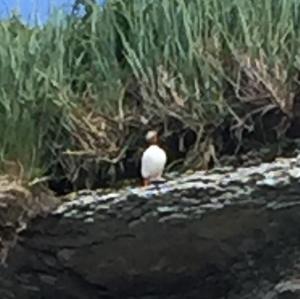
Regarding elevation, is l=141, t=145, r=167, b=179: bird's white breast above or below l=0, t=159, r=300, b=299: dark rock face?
above

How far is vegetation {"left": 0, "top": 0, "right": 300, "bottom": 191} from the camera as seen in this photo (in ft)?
4.43

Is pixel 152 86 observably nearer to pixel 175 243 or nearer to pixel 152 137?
pixel 152 137

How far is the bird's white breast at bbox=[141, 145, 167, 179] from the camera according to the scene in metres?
1.32

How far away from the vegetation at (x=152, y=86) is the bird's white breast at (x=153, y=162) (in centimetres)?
3

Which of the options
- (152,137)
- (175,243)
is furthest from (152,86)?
(175,243)

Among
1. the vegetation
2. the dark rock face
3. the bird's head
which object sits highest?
the vegetation

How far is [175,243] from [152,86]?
→ 18cm

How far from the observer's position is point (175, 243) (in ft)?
4.33

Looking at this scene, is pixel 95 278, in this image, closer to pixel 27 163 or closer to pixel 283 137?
pixel 27 163

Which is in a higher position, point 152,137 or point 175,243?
point 152,137

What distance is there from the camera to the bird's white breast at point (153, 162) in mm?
1320

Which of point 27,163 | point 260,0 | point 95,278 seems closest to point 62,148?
point 27,163

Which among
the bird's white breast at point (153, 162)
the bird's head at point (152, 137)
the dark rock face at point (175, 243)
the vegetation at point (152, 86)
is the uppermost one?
the vegetation at point (152, 86)

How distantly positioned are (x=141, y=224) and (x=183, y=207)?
52mm
